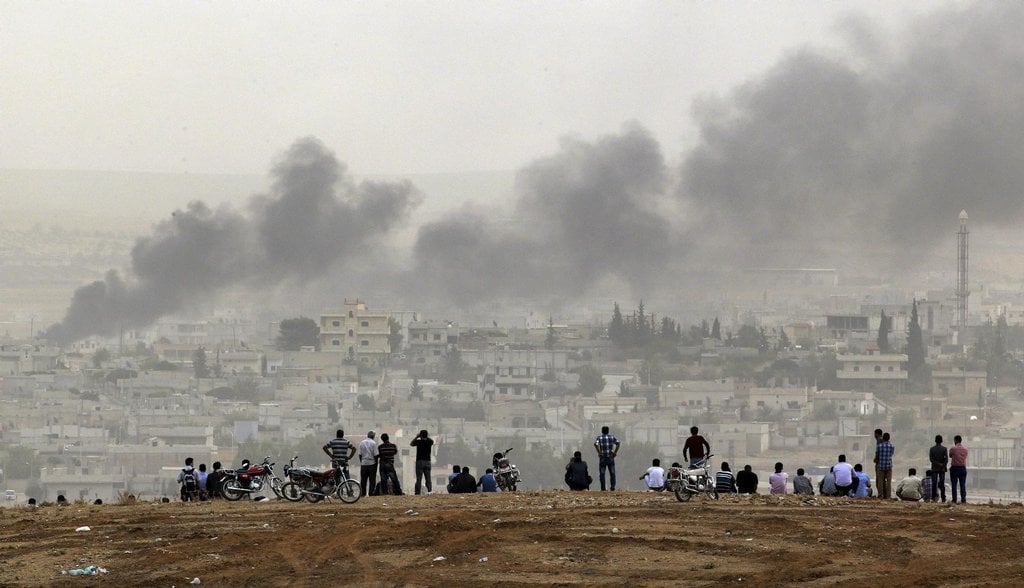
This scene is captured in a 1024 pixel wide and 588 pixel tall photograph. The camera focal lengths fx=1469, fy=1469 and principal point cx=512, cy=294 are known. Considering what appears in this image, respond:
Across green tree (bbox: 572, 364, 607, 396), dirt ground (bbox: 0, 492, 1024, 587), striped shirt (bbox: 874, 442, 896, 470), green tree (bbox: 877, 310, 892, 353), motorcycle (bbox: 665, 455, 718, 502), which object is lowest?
dirt ground (bbox: 0, 492, 1024, 587)

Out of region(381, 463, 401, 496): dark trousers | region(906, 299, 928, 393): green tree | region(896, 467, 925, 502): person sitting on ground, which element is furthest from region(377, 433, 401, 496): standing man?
region(906, 299, 928, 393): green tree

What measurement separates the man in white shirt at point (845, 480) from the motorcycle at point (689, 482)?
2544mm

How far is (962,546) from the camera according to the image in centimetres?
1728

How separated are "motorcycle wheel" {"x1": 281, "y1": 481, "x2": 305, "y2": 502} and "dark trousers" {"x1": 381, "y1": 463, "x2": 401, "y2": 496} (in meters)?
1.74

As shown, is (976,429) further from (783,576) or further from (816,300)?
(783,576)

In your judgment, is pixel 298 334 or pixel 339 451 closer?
pixel 339 451

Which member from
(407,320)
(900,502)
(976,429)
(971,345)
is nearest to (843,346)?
(971,345)

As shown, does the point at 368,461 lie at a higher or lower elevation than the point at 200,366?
lower

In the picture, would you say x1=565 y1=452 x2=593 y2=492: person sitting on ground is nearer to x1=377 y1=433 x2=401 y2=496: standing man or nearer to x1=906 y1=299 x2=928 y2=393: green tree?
x1=377 y1=433 x2=401 y2=496: standing man

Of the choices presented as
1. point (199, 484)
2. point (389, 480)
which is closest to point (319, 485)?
point (389, 480)

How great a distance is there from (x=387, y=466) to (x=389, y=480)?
84 centimetres

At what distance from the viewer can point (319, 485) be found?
846 inches

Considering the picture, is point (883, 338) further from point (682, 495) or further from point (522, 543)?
point (522, 543)

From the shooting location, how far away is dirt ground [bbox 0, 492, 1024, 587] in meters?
15.6
